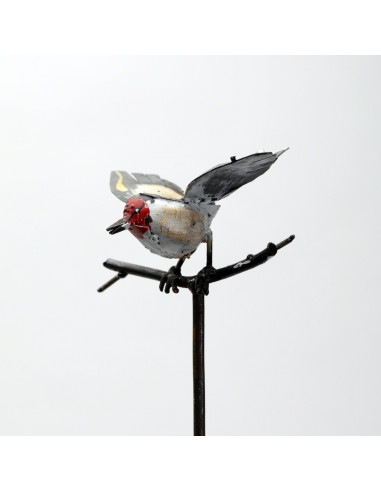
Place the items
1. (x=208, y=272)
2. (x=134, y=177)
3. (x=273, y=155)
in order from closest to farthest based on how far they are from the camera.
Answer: (x=273, y=155) → (x=208, y=272) → (x=134, y=177)

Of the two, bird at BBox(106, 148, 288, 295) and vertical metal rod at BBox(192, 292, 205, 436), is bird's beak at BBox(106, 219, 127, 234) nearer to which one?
bird at BBox(106, 148, 288, 295)

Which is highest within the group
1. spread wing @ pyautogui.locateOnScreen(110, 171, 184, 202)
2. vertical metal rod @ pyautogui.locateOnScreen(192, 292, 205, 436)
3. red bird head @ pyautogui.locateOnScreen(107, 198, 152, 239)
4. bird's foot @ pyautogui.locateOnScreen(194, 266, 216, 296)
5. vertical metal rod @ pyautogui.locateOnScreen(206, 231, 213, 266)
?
spread wing @ pyautogui.locateOnScreen(110, 171, 184, 202)

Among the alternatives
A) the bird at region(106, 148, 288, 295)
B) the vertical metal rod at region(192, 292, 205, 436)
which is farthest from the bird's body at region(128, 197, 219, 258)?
the vertical metal rod at region(192, 292, 205, 436)

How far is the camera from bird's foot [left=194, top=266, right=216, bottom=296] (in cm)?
126

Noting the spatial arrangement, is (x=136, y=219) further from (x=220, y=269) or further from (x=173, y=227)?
(x=220, y=269)

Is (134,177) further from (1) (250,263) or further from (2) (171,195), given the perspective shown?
(1) (250,263)

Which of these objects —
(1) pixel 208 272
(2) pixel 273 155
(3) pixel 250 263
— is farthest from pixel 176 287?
(2) pixel 273 155

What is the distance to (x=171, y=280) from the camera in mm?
1337

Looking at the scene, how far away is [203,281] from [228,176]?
0.21 metres

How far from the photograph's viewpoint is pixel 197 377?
1.28 metres

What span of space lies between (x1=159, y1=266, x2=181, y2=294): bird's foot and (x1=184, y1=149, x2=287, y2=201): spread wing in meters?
0.17

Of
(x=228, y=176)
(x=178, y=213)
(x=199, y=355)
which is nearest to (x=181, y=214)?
(x=178, y=213)

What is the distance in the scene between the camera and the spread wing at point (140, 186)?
1.32 meters

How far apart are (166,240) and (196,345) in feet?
0.70
